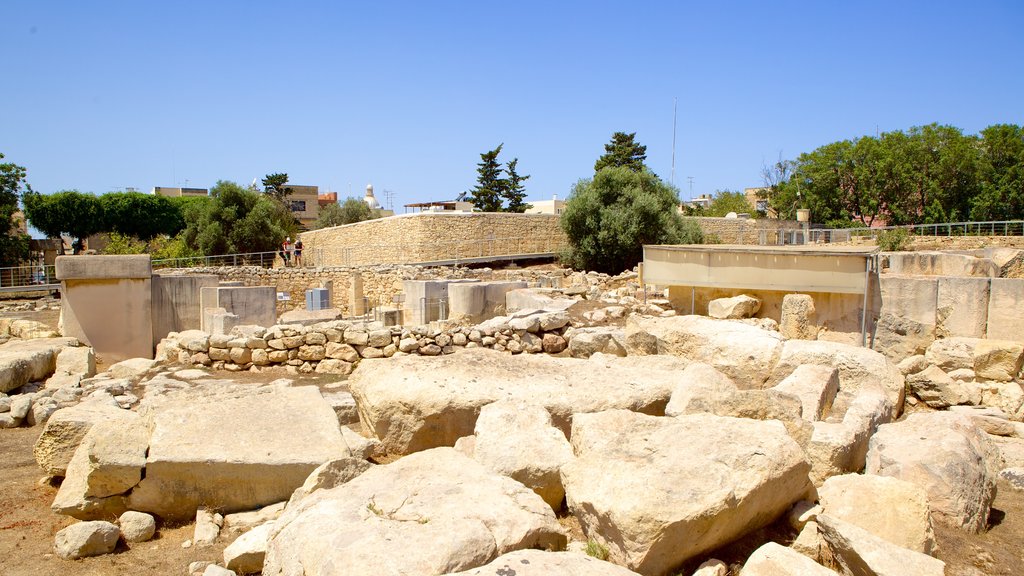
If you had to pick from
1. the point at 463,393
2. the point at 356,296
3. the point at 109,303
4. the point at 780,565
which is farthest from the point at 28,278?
the point at 780,565

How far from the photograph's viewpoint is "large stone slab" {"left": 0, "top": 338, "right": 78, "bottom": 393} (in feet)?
25.0

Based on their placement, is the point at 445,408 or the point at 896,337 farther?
the point at 896,337

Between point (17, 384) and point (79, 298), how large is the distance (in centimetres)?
358

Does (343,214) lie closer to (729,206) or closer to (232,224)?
(232,224)

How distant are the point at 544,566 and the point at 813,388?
3318mm

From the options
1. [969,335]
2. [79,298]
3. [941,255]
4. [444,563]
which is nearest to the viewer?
[444,563]

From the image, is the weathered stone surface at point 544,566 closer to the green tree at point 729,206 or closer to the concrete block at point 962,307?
the concrete block at point 962,307

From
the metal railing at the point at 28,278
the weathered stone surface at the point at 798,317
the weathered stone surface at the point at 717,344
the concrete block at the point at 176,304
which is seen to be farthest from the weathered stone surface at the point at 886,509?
the metal railing at the point at 28,278

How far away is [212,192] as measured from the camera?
29969 mm

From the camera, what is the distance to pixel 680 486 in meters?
3.09

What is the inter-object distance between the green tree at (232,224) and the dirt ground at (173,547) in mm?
25680

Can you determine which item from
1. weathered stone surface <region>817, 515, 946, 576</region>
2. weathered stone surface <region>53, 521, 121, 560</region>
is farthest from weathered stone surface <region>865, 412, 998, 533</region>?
weathered stone surface <region>53, 521, 121, 560</region>

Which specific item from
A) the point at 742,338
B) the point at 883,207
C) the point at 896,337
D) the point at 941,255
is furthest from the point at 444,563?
the point at 883,207

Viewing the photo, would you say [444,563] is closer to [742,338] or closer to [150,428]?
[150,428]
